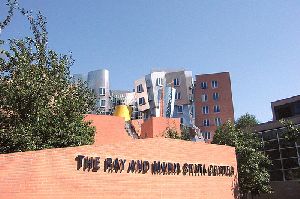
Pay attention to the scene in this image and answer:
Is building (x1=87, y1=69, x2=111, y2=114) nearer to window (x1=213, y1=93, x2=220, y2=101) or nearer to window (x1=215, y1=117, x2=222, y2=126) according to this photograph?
A: window (x1=213, y1=93, x2=220, y2=101)

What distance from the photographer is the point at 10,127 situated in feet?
83.0

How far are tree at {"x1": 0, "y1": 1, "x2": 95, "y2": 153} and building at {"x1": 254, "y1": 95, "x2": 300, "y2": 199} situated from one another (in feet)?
70.9

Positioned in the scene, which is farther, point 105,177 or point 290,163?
point 290,163

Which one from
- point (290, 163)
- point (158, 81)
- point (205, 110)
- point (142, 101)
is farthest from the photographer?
point (142, 101)

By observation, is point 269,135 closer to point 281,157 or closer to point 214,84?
point 281,157

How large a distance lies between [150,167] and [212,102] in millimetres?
56695

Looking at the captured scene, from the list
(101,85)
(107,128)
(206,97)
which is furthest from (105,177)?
(101,85)

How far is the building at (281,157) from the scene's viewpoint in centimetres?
3800

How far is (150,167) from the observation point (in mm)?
22547

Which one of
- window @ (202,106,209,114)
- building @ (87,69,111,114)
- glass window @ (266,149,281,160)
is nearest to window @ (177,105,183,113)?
window @ (202,106,209,114)

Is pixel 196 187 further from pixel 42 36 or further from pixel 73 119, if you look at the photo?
pixel 42 36

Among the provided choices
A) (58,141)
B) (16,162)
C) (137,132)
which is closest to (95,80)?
(137,132)

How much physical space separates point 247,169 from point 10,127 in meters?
20.7

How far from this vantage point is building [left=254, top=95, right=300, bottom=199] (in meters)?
38.0
